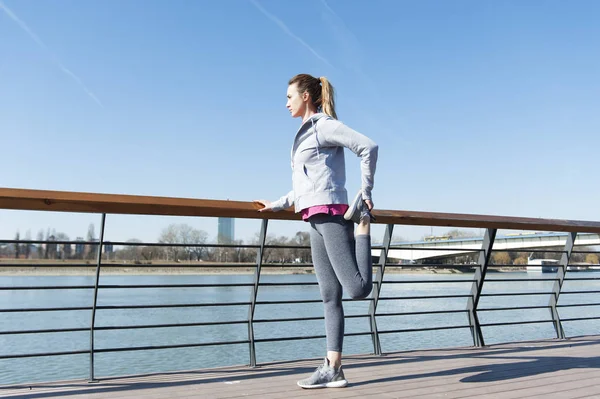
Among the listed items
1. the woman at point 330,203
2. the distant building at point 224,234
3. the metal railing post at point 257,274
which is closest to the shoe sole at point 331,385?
the woman at point 330,203

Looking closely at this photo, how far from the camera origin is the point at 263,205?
94.7 inches

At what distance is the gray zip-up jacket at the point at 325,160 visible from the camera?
2037 millimetres

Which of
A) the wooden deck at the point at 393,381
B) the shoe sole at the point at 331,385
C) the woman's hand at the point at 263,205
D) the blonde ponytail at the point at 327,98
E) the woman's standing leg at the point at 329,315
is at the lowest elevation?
the wooden deck at the point at 393,381

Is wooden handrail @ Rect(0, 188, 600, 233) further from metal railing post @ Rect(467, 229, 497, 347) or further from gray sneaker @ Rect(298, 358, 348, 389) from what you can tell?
gray sneaker @ Rect(298, 358, 348, 389)

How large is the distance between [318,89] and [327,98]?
7 cm

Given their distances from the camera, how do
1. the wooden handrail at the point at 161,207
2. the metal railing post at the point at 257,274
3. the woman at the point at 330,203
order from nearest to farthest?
the wooden handrail at the point at 161,207 → the woman at the point at 330,203 → the metal railing post at the point at 257,274

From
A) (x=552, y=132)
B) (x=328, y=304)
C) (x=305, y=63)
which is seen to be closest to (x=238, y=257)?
(x=328, y=304)

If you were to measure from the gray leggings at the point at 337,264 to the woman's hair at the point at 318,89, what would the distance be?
0.47 m

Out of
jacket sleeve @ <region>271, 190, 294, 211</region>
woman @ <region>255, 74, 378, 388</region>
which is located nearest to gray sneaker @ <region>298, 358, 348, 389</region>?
woman @ <region>255, 74, 378, 388</region>

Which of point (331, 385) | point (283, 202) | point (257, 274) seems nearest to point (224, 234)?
point (257, 274)

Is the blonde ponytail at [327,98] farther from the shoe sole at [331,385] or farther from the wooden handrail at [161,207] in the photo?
the shoe sole at [331,385]

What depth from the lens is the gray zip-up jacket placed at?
2037mm

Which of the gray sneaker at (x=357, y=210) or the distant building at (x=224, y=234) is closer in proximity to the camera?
the gray sneaker at (x=357, y=210)

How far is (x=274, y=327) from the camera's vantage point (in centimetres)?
905
